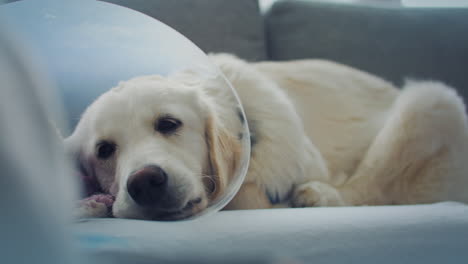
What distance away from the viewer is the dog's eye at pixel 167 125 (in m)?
0.51

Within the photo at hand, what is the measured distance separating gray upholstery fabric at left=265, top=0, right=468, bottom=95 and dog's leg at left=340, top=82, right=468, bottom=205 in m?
0.67

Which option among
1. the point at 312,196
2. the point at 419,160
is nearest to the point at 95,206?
the point at 312,196

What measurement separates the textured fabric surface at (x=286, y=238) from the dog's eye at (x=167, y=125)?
0.12 metres

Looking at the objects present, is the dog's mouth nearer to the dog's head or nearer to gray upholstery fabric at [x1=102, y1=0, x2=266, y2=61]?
the dog's head

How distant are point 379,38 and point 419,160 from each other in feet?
2.94

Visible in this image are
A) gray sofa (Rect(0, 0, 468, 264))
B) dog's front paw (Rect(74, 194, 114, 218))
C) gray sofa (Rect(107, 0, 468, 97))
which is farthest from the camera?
gray sofa (Rect(107, 0, 468, 97))

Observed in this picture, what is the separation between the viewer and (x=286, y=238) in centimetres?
49

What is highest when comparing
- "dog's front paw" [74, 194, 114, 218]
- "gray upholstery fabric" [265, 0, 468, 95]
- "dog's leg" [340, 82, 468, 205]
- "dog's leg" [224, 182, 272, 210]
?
"dog's front paw" [74, 194, 114, 218]

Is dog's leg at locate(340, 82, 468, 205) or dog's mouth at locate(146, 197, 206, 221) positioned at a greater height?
dog's mouth at locate(146, 197, 206, 221)

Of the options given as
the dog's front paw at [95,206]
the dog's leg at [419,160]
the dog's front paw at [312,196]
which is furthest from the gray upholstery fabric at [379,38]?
the dog's front paw at [95,206]

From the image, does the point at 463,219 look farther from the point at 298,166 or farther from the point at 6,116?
the point at 6,116

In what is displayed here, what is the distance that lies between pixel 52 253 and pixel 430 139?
1.02 meters

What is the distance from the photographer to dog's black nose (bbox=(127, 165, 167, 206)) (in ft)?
1.48

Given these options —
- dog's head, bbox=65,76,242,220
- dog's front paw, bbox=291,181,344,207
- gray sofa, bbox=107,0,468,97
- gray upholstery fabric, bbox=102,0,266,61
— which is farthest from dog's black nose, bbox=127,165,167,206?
gray sofa, bbox=107,0,468,97
